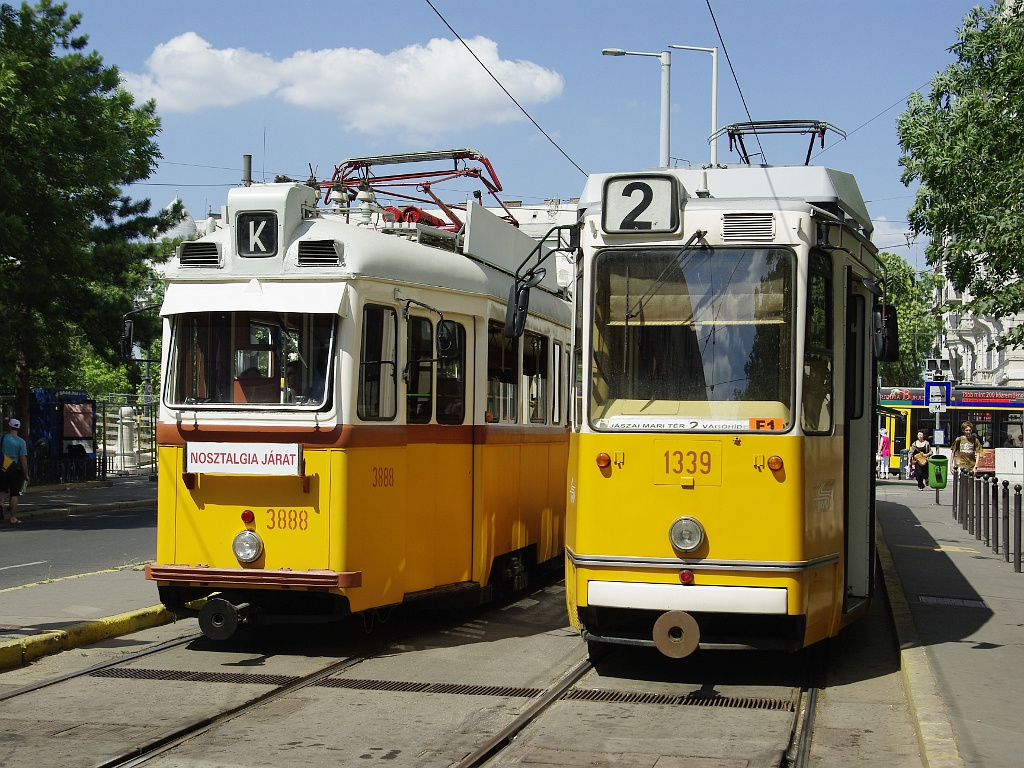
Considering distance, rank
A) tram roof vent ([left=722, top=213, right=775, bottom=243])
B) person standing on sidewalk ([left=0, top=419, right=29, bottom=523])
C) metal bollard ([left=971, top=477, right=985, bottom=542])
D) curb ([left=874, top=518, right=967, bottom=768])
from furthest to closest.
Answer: person standing on sidewalk ([left=0, top=419, right=29, bottom=523]), metal bollard ([left=971, top=477, right=985, bottom=542]), tram roof vent ([left=722, top=213, right=775, bottom=243]), curb ([left=874, top=518, right=967, bottom=768])

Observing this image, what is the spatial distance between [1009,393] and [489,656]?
115 ft

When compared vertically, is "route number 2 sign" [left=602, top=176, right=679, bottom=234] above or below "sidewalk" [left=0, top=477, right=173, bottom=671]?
above

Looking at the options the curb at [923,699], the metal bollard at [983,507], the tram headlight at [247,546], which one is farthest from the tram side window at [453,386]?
the metal bollard at [983,507]

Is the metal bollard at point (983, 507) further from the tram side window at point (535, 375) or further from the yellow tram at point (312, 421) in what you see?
the yellow tram at point (312, 421)

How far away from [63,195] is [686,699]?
2141 centimetres

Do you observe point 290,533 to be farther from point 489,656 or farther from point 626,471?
point 626,471

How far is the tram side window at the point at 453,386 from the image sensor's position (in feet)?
32.2

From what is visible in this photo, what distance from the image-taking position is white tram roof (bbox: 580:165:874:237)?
8461 mm

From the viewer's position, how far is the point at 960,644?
8984 mm

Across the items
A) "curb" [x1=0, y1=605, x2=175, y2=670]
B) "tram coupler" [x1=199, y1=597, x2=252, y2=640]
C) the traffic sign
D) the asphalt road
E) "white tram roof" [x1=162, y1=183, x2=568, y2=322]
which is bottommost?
the asphalt road

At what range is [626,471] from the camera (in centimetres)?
793

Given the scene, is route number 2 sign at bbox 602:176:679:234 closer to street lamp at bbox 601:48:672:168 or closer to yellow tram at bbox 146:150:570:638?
yellow tram at bbox 146:150:570:638

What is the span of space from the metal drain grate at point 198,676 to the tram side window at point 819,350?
3852 millimetres

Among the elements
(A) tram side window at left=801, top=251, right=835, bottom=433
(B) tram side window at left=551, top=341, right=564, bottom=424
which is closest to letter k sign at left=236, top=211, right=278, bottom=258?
(A) tram side window at left=801, top=251, right=835, bottom=433
